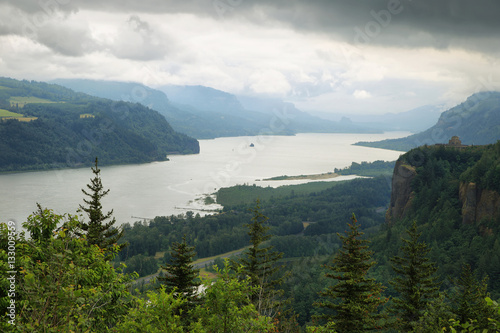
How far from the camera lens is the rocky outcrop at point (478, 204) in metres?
45.8

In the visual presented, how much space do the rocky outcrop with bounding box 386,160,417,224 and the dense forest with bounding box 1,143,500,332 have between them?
623mm

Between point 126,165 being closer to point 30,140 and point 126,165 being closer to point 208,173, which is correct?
point 30,140

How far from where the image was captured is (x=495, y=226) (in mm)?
44406

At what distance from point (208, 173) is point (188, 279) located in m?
120

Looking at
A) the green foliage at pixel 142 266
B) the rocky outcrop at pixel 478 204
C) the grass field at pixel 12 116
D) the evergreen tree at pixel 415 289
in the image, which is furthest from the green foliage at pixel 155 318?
the grass field at pixel 12 116


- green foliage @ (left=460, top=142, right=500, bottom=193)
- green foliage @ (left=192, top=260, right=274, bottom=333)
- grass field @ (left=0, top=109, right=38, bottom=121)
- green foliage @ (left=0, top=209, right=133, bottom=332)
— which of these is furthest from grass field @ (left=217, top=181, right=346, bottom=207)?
grass field @ (left=0, top=109, right=38, bottom=121)

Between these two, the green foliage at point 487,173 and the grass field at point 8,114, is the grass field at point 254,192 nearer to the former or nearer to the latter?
the green foliage at point 487,173

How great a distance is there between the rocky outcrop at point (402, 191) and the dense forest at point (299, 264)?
62 cm

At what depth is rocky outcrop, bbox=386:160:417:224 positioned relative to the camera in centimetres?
6512

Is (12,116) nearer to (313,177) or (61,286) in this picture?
(313,177)

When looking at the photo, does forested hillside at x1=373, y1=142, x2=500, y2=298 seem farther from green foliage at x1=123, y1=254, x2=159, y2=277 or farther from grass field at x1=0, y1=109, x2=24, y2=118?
grass field at x1=0, y1=109, x2=24, y2=118

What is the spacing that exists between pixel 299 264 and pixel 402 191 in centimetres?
2000

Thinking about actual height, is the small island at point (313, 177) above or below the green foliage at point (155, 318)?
below

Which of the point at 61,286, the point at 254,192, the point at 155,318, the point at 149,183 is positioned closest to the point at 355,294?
the point at 155,318
